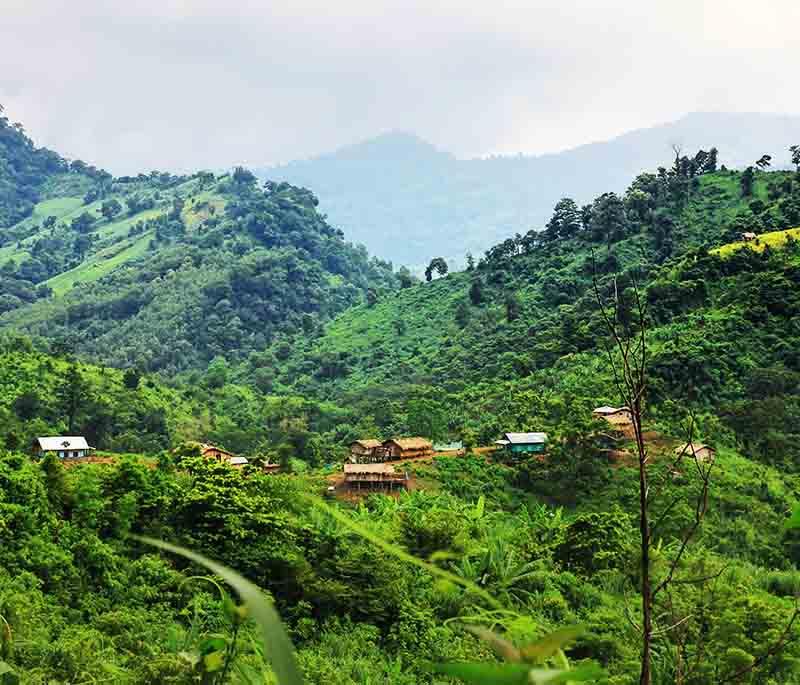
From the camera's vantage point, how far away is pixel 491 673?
0.68 metres

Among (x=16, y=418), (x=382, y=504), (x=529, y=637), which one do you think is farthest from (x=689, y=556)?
(x=16, y=418)

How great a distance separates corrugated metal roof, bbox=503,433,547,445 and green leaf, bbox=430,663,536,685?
76.9ft

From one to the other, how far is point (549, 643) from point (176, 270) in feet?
216

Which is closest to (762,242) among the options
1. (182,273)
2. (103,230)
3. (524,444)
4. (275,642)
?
(524,444)

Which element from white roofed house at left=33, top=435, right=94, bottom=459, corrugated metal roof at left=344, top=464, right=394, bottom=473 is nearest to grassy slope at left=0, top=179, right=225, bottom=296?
white roofed house at left=33, top=435, right=94, bottom=459

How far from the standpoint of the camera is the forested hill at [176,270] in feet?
184

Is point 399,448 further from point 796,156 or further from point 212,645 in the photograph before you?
point 796,156

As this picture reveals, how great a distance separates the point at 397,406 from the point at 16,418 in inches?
533

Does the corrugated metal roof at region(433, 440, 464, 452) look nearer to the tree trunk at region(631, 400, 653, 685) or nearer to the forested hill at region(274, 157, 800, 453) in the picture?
the forested hill at region(274, 157, 800, 453)

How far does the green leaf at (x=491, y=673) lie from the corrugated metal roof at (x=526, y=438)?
76.9 ft

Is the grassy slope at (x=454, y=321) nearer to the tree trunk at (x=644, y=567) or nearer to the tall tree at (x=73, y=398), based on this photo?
the tall tree at (x=73, y=398)

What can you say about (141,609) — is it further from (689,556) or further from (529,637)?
(529,637)

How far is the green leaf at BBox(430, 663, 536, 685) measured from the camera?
0.68 metres

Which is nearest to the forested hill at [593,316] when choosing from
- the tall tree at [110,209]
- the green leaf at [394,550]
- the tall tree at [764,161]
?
the tall tree at [764,161]
